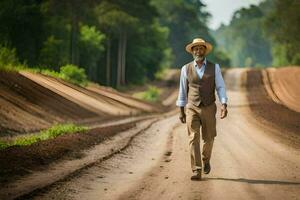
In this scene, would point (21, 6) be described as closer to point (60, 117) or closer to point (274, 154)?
point (60, 117)

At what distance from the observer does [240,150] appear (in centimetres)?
1495

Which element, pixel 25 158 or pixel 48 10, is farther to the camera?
pixel 48 10

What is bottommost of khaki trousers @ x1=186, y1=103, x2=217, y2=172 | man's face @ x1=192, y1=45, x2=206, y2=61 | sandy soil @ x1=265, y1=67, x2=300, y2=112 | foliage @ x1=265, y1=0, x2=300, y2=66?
sandy soil @ x1=265, y1=67, x2=300, y2=112

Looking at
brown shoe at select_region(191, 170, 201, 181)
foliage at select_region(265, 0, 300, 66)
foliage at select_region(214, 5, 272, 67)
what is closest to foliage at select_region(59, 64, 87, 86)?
brown shoe at select_region(191, 170, 201, 181)

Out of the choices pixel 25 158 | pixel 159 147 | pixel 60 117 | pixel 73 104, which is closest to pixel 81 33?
pixel 73 104

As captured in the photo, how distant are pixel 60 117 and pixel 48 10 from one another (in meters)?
19.7

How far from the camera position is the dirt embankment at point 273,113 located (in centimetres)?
2183

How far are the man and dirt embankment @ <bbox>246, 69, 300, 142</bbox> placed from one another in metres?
7.99

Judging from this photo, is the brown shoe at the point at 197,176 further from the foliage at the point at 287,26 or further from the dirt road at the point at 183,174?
the foliage at the point at 287,26

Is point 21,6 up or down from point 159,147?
up

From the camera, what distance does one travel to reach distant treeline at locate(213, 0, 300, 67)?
6844 centimetres

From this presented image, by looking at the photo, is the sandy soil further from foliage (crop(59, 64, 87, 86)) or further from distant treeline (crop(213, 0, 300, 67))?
foliage (crop(59, 64, 87, 86))

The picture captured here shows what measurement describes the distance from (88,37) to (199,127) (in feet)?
142

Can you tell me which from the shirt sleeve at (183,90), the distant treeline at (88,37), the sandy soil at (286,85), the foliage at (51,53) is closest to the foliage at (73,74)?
the distant treeline at (88,37)
